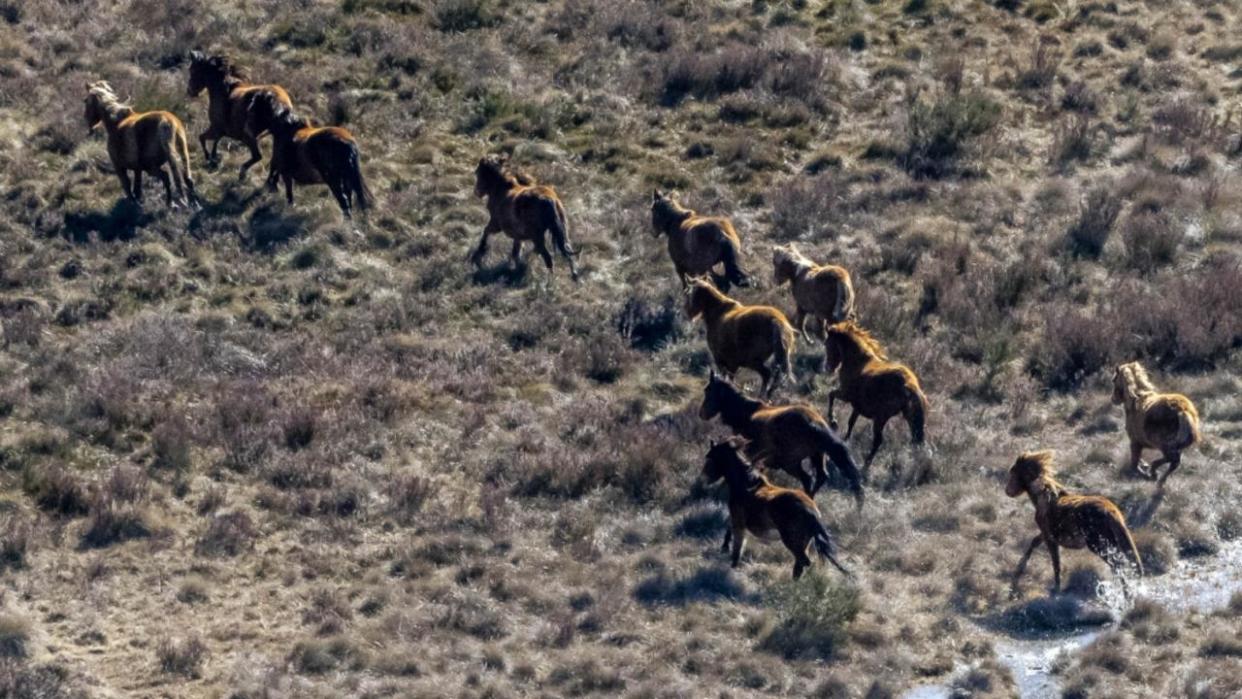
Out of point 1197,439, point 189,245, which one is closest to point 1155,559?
point 1197,439

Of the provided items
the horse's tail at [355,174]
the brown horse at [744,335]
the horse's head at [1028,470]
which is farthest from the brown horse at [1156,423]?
the horse's tail at [355,174]

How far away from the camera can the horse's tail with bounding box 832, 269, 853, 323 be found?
2000cm

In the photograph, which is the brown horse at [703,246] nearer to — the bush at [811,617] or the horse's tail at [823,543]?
the horse's tail at [823,543]

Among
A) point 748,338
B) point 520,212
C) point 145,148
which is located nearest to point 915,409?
point 748,338

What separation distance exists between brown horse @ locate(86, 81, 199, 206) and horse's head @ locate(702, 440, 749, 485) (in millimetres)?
8709

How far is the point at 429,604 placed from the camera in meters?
15.6

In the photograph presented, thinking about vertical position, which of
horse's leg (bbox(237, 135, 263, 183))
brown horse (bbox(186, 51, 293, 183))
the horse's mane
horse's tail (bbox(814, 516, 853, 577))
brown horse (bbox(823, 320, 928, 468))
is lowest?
horse's tail (bbox(814, 516, 853, 577))

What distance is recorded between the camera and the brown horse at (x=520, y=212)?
21.7 m

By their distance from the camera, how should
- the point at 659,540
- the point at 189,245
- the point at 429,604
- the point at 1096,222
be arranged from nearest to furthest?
the point at 429,604 → the point at 659,540 → the point at 189,245 → the point at 1096,222

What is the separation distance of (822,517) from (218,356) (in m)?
6.40

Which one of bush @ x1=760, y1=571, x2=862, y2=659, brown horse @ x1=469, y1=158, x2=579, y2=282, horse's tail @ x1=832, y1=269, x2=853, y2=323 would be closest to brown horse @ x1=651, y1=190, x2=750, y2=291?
brown horse @ x1=469, y1=158, x2=579, y2=282

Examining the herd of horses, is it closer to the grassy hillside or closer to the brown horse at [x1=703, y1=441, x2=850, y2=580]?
the brown horse at [x1=703, y1=441, x2=850, y2=580]

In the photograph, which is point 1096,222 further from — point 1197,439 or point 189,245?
point 189,245

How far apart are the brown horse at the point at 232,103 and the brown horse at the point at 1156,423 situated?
33.9ft
